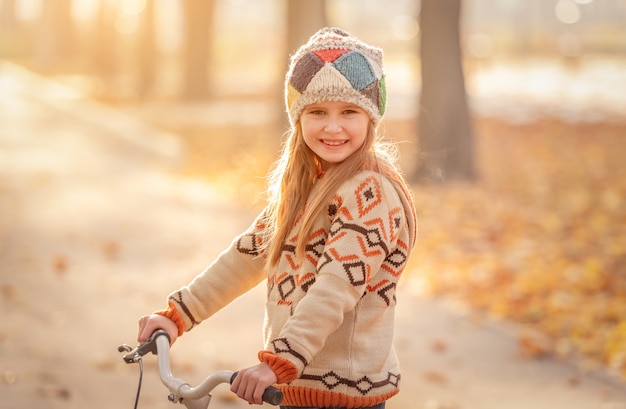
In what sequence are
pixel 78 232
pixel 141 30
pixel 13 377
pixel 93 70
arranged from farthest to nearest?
pixel 93 70, pixel 141 30, pixel 78 232, pixel 13 377

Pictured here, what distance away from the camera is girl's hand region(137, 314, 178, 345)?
9.74 ft

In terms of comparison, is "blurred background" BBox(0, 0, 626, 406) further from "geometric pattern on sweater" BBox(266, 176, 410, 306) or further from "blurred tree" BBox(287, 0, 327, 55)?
"geometric pattern on sweater" BBox(266, 176, 410, 306)

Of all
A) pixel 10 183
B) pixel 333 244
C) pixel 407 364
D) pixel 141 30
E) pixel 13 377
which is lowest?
pixel 333 244

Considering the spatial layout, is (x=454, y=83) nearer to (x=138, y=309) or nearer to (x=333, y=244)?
(x=138, y=309)

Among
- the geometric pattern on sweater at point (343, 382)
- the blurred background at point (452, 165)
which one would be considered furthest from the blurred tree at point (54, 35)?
the geometric pattern on sweater at point (343, 382)

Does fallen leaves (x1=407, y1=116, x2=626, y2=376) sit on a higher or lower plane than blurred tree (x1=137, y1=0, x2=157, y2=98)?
lower

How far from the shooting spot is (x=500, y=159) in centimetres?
1603

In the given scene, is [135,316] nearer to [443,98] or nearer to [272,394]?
[272,394]

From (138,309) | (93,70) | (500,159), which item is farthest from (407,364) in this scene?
(93,70)

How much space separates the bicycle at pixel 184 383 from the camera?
8.18 ft

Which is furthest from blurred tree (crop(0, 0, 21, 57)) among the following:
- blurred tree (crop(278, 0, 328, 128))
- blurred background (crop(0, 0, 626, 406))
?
blurred tree (crop(278, 0, 328, 128))

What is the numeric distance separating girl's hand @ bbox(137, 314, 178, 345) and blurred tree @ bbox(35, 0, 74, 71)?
3467 centimetres

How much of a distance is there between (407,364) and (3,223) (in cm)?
544

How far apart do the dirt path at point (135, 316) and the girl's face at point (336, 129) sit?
9.93ft
